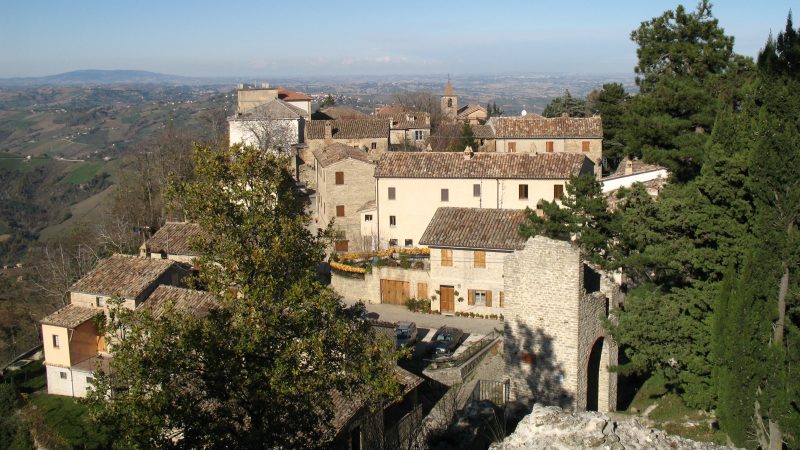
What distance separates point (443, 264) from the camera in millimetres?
35188

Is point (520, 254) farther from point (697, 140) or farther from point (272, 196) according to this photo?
point (697, 140)

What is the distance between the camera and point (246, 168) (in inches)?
566

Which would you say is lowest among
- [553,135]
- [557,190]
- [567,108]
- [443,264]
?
[443,264]

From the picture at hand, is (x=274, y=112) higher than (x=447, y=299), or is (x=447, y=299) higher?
(x=274, y=112)

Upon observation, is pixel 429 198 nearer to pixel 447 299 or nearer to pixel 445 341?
pixel 447 299

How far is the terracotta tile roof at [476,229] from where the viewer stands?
33906 millimetres

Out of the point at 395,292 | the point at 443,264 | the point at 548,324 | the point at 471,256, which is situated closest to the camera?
the point at 548,324

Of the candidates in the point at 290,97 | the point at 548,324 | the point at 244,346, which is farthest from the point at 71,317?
the point at 290,97

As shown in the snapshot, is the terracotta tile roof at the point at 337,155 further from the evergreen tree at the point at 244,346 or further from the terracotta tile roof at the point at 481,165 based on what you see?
the evergreen tree at the point at 244,346

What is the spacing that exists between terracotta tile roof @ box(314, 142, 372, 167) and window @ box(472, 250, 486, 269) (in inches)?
527

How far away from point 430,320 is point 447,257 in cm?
306

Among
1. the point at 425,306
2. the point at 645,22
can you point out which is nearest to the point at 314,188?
the point at 425,306

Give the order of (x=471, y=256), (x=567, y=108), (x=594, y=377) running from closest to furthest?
(x=594, y=377)
(x=471, y=256)
(x=567, y=108)

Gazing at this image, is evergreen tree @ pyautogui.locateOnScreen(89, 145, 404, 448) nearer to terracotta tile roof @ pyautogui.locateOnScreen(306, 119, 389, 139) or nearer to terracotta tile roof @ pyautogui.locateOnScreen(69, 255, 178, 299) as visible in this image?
terracotta tile roof @ pyautogui.locateOnScreen(69, 255, 178, 299)
